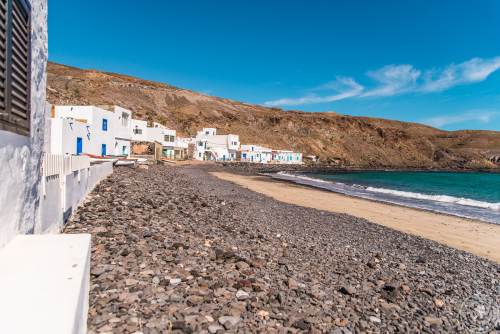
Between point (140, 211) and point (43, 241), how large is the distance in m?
6.11

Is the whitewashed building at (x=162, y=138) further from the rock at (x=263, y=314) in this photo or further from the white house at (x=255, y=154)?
the rock at (x=263, y=314)

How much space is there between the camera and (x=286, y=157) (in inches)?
3794

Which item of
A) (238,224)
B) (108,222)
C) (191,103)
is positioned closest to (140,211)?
(108,222)

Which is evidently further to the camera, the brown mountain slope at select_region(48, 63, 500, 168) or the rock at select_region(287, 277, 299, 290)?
the brown mountain slope at select_region(48, 63, 500, 168)

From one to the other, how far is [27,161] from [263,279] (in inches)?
156

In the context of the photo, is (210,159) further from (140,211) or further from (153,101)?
(140,211)

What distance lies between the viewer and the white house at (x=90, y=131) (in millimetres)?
20031

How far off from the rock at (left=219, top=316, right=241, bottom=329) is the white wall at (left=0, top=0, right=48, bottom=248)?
8.46 feet

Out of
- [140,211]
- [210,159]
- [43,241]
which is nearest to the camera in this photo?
[43,241]

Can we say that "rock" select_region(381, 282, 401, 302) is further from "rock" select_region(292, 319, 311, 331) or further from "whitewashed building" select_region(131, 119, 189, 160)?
"whitewashed building" select_region(131, 119, 189, 160)

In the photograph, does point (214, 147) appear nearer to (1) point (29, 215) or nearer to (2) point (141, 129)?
(2) point (141, 129)

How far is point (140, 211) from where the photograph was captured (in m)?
9.62

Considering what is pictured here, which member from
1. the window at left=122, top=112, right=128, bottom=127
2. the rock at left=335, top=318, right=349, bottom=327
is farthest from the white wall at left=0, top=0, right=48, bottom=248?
the window at left=122, top=112, right=128, bottom=127

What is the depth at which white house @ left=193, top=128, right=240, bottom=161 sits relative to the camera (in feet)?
248
